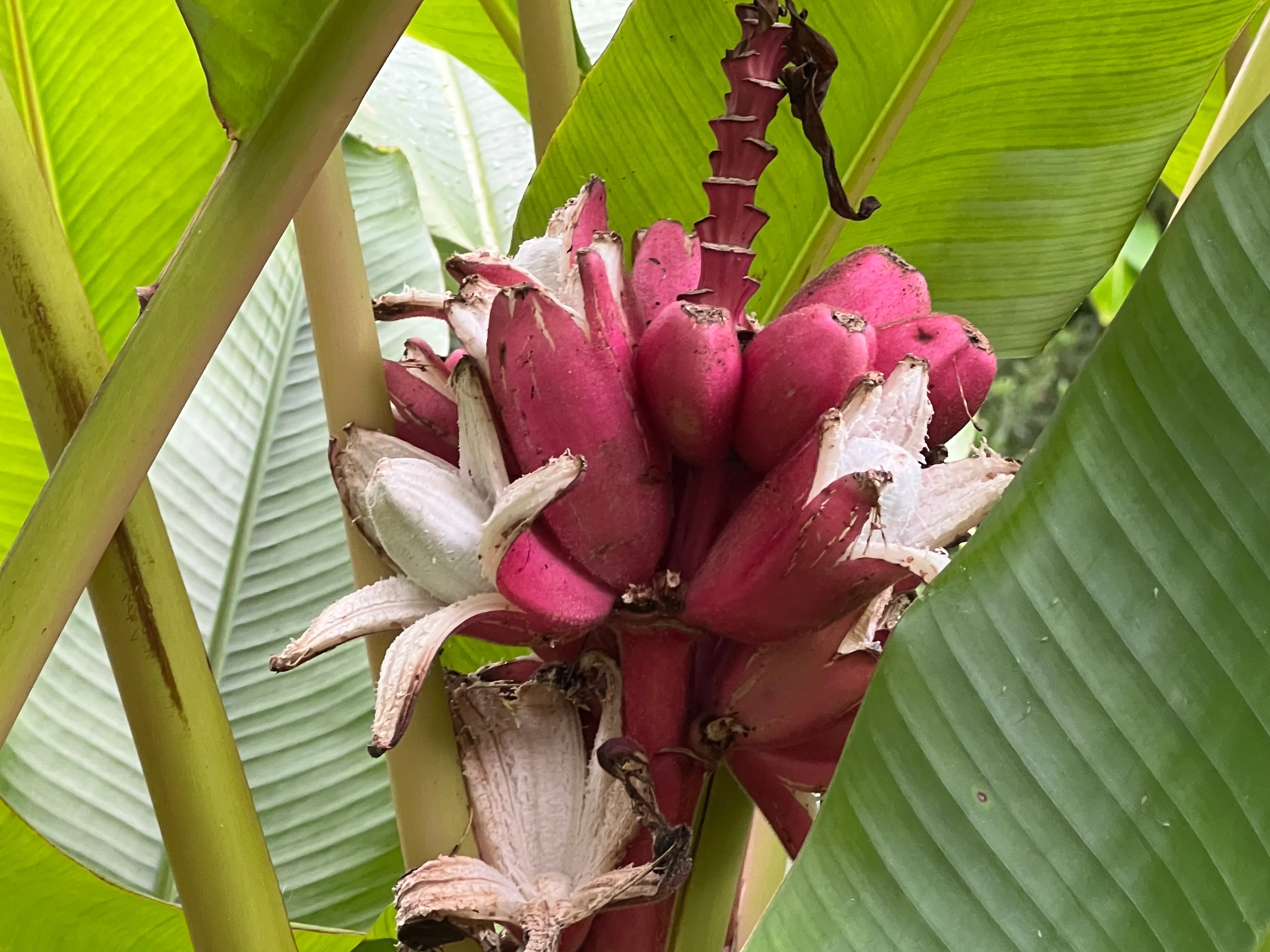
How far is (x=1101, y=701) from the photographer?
29cm

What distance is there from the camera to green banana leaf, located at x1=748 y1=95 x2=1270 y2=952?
285mm

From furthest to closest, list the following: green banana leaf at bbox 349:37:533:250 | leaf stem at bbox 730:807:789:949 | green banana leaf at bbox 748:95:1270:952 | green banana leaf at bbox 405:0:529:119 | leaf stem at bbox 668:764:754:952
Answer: green banana leaf at bbox 349:37:533:250, green banana leaf at bbox 405:0:529:119, leaf stem at bbox 730:807:789:949, leaf stem at bbox 668:764:754:952, green banana leaf at bbox 748:95:1270:952

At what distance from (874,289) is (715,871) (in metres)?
0.22

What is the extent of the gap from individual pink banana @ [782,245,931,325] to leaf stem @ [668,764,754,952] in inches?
7.0

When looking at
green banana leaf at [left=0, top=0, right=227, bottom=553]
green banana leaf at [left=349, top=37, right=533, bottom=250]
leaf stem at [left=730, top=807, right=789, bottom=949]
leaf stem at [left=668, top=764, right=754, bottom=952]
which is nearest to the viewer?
leaf stem at [left=668, top=764, right=754, bottom=952]

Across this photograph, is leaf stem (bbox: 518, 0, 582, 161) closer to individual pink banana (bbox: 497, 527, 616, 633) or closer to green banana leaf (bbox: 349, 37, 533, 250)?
individual pink banana (bbox: 497, 527, 616, 633)

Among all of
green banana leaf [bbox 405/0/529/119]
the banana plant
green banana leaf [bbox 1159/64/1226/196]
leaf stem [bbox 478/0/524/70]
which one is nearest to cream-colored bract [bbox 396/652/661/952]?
the banana plant

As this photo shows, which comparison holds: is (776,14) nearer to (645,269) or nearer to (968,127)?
(645,269)

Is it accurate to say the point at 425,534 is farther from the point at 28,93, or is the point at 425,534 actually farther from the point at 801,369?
the point at 28,93

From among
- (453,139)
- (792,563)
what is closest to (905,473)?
(792,563)

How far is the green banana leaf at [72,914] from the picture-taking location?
524 millimetres

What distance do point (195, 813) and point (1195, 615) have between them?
307 millimetres

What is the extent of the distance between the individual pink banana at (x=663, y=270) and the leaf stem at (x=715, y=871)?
176 mm

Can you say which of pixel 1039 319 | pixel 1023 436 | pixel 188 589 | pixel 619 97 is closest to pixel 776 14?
pixel 619 97
